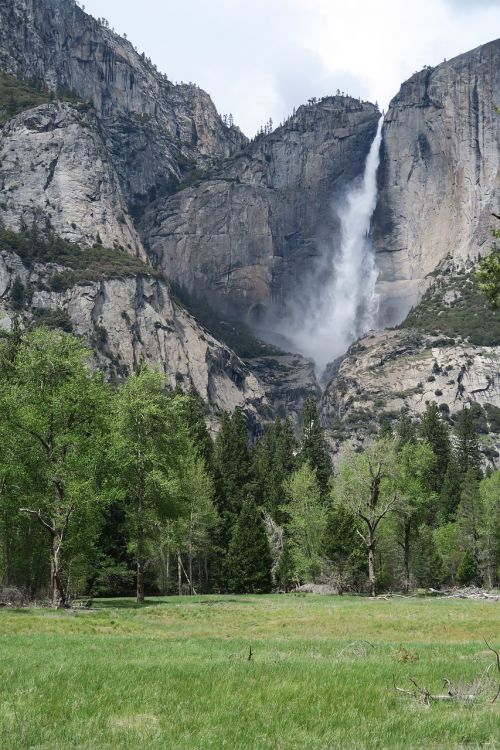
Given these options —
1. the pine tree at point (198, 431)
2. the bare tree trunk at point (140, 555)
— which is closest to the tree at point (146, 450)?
the bare tree trunk at point (140, 555)

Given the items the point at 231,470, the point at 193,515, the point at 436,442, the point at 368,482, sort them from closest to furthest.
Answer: the point at 368,482, the point at 193,515, the point at 231,470, the point at 436,442

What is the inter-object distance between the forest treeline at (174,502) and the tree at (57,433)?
9cm

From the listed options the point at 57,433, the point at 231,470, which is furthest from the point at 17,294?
the point at 57,433

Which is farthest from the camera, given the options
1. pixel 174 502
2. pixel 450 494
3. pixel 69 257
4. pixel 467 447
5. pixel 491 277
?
pixel 69 257

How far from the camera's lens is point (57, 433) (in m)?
37.2

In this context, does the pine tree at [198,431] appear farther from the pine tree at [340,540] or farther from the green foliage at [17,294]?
the green foliage at [17,294]

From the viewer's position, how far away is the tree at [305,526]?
6353 cm

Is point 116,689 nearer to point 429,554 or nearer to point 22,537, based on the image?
point 22,537

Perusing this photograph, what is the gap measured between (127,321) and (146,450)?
135m

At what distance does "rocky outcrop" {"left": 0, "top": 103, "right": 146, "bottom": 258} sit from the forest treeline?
358 feet

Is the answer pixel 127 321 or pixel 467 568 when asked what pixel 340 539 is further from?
pixel 127 321

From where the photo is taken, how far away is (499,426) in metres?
181

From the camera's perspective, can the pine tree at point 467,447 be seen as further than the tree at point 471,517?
Yes

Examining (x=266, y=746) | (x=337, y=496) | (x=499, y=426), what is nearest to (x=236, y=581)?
(x=337, y=496)
